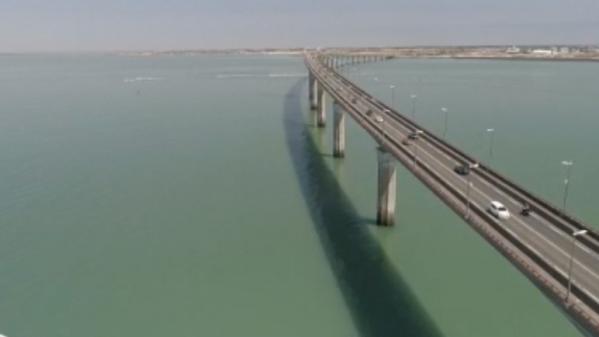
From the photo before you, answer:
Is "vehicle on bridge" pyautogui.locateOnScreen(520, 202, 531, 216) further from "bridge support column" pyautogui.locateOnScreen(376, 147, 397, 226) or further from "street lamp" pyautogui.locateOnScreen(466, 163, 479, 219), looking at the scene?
"bridge support column" pyautogui.locateOnScreen(376, 147, 397, 226)

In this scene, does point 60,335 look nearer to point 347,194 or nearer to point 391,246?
point 391,246

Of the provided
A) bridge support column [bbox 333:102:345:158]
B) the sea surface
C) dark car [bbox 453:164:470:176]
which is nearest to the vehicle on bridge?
the sea surface

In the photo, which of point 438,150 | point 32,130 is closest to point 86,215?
point 438,150

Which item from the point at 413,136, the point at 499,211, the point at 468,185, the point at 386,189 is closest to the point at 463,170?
the point at 468,185

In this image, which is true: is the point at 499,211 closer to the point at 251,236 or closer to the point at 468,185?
the point at 468,185

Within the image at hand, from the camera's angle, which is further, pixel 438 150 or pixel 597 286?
pixel 438 150

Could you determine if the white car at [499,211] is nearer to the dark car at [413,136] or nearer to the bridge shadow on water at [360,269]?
the bridge shadow on water at [360,269]

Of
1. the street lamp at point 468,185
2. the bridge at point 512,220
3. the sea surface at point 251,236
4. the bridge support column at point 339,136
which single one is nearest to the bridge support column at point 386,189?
the bridge at point 512,220

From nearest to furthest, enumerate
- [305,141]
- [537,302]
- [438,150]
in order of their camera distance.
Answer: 1. [537,302]
2. [438,150]
3. [305,141]
